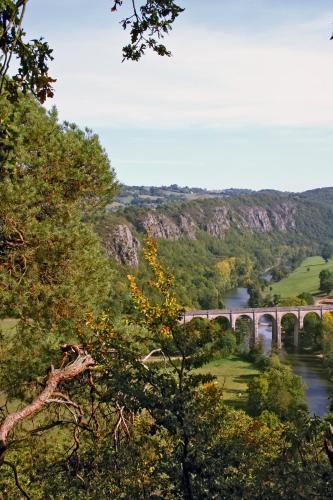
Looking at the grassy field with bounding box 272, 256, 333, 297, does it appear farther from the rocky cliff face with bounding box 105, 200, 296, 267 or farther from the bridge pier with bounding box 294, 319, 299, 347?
the bridge pier with bounding box 294, 319, 299, 347

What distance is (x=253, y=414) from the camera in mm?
39938

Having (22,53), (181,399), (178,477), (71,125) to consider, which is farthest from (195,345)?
(71,125)

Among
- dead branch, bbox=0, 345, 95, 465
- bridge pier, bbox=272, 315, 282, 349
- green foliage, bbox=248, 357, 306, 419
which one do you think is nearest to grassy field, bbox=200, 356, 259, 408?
green foliage, bbox=248, 357, 306, 419

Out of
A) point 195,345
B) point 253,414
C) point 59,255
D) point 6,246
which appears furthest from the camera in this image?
point 253,414

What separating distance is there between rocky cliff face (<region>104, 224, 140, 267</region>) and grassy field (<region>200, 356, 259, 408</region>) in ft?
167

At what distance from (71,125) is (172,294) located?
6965mm

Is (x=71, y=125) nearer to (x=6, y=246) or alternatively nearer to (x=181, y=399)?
(x=6, y=246)

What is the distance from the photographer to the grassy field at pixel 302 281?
391 ft

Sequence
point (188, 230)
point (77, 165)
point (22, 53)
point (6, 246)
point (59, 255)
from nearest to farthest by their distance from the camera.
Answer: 1. point (22, 53)
2. point (6, 246)
3. point (59, 255)
4. point (77, 165)
5. point (188, 230)

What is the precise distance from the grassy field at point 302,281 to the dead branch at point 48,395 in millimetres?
111651

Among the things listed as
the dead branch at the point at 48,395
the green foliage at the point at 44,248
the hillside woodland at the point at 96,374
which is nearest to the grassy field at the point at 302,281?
the green foliage at the point at 44,248

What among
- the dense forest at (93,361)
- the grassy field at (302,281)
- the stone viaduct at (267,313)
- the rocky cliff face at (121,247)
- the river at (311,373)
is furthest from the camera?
the grassy field at (302,281)

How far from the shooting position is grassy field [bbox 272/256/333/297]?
11906 cm

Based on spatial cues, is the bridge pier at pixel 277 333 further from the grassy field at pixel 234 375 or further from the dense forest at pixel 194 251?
the dense forest at pixel 194 251
